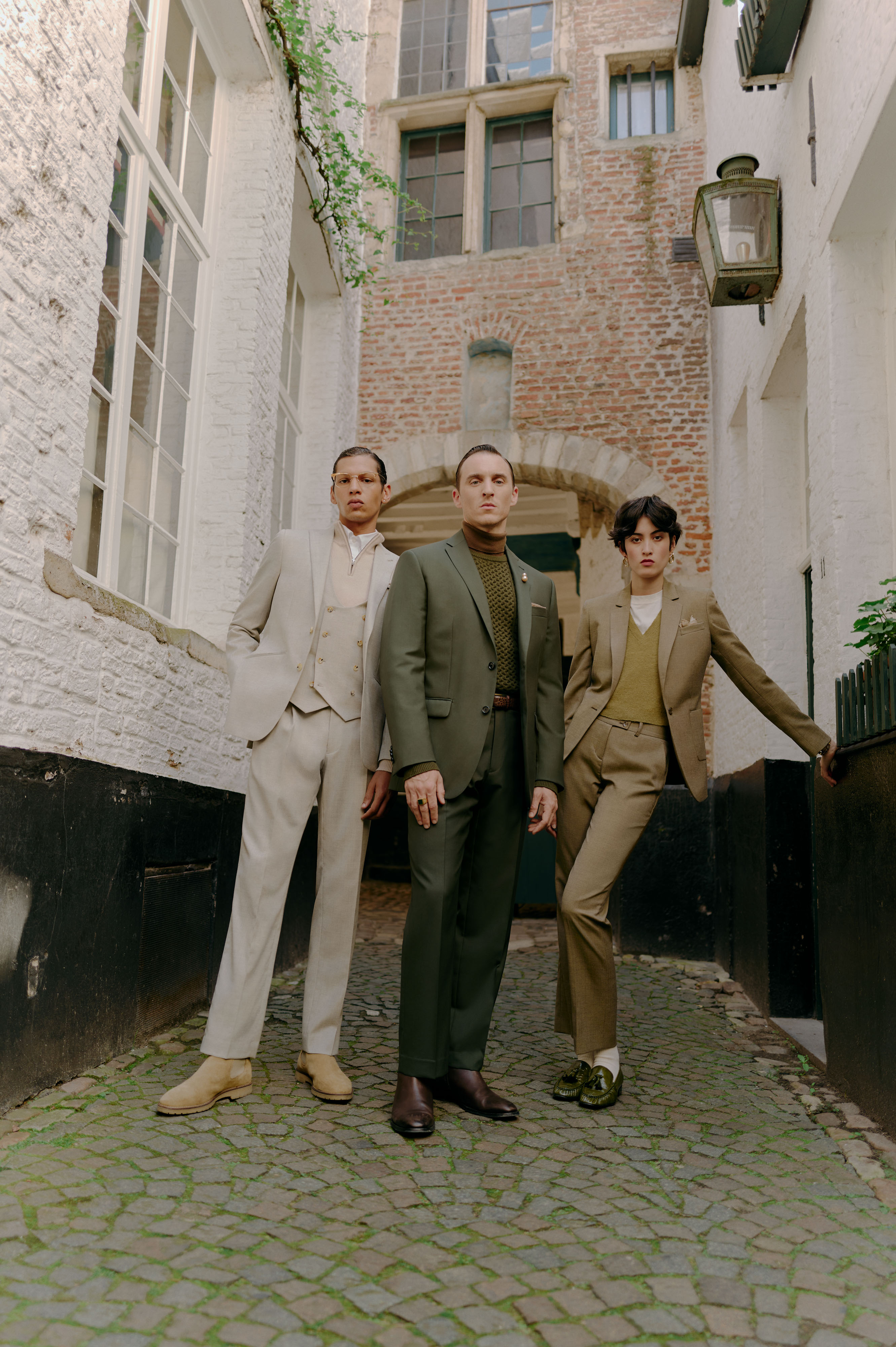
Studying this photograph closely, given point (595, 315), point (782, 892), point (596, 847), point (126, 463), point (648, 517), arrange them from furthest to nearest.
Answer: point (595, 315) → point (782, 892) → point (126, 463) → point (648, 517) → point (596, 847)

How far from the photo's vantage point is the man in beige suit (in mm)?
3074

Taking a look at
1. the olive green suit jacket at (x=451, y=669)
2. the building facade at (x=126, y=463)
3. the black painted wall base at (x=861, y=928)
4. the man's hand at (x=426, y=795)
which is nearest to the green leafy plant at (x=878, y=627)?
the black painted wall base at (x=861, y=928)

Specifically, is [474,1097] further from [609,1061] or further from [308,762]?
[308,762]

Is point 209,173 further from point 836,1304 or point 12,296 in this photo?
point 836,1304

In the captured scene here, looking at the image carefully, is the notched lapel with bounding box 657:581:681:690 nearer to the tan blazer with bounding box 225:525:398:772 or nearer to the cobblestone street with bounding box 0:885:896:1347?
the tan blazer with bounding box 225:525:398:772

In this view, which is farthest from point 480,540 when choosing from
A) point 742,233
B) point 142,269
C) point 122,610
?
point 742,233

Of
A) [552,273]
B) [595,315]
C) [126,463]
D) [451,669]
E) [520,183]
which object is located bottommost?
[451,669]

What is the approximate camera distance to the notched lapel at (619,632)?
361cm

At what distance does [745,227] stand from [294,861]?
417 cm

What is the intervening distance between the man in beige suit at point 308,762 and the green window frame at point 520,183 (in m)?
7.21

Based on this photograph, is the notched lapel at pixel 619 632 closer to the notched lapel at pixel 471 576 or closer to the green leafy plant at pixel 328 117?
the notched lapel at pixel 471 576

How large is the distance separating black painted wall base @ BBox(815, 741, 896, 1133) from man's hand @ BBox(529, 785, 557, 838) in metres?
0.97

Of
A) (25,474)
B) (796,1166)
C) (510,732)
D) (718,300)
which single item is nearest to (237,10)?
(718,300)

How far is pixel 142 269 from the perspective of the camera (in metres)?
4.25
